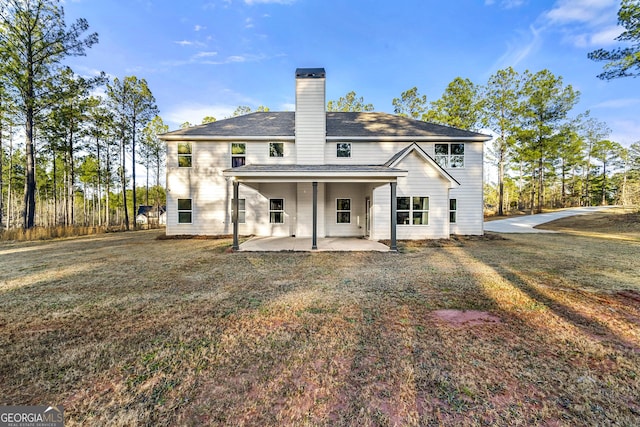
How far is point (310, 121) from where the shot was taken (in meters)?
12.8

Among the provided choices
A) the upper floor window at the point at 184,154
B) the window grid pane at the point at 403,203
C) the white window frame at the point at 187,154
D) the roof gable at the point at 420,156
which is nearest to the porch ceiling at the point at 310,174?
the roof gable at the point at 420,156

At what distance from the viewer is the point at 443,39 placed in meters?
17.4

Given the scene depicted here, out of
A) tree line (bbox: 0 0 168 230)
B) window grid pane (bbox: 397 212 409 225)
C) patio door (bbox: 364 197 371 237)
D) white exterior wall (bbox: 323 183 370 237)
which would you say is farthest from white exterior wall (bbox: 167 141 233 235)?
window grid pane (bbox: 397 212 409 225)

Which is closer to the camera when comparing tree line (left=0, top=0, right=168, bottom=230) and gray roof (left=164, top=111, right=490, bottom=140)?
tree line (left=0, top=0, right=168, bottom=230)

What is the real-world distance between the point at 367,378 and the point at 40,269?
894cm

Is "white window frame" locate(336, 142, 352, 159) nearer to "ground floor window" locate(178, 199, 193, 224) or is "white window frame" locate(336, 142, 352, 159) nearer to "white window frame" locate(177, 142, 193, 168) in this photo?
"white window frame" locate(177, 142, 193, 168)

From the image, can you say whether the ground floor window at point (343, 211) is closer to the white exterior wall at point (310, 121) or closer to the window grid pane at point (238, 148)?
the white exterior wall at point (310, 121)

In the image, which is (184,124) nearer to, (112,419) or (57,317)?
(57,317)

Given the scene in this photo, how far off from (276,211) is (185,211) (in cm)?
493

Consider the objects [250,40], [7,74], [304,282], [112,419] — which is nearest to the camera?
[112,419]

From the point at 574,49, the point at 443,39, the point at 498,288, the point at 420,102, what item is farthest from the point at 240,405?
the point at 420,102

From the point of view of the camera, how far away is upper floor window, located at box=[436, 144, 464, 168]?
44.6 feet

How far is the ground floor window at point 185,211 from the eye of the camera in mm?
13484
